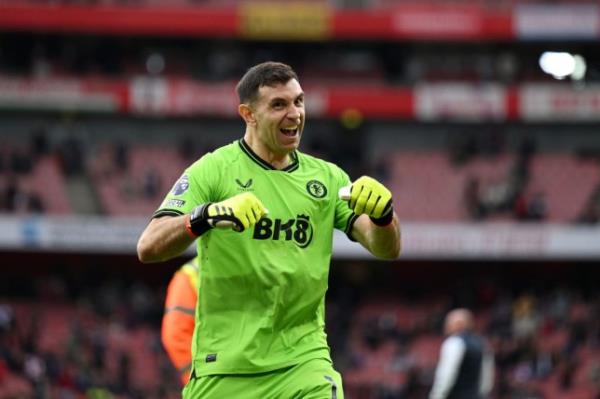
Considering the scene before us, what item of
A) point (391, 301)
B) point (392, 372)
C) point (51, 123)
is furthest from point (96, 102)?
point (392, 372)

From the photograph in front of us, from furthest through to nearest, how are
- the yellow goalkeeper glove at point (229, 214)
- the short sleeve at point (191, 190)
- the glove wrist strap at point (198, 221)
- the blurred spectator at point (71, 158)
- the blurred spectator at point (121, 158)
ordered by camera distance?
the blurred spectator at point (121, 158), the blurred spectator at point (71, 158), the short sleeve at point (191, 190), the glove wrist strap at point (198, 221), the yellow goalkeeper glove at point (229, 214)

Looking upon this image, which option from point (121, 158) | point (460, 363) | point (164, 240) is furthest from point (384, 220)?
point (121, 158)

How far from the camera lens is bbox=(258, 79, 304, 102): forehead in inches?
238

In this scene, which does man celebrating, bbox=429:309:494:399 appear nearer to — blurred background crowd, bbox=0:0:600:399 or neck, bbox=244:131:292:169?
neck, bbox=244:131:292:169

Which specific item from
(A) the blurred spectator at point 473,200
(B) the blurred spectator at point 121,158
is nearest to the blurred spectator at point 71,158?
(B) the blurred spectator at point 121,158

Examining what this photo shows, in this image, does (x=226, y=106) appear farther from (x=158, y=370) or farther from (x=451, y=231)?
(x=158, y=370)

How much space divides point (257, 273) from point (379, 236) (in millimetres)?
647

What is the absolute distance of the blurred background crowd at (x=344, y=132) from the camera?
2972 cm

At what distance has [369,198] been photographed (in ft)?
18.8

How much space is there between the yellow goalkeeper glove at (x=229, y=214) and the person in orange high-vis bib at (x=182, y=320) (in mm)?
3030

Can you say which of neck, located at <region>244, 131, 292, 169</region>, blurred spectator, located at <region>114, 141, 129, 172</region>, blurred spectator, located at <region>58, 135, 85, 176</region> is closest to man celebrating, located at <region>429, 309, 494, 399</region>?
neck, located at <region>244, 131, 292, 169</region>

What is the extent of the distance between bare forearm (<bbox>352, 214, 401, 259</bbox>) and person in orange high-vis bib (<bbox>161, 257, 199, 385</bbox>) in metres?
2.60

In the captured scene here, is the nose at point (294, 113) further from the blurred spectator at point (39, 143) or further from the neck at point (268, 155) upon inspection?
the blurred spectator at point (39, 143)

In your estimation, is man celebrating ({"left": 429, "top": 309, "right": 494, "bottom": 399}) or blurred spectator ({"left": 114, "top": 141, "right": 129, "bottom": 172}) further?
blurred spectator ({"left": 114, "top": 141, "right": 129, "bottom": 172})
